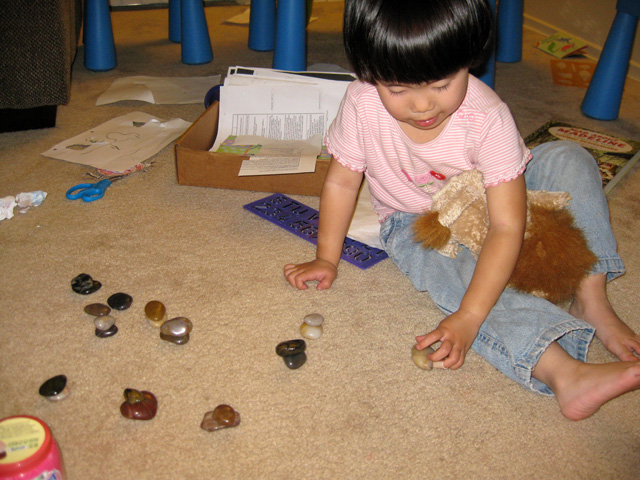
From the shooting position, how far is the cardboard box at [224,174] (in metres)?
1.09

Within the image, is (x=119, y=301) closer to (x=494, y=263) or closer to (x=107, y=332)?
(x=107, y=332)

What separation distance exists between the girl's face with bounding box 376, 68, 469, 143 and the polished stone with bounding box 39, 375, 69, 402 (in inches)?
20.7

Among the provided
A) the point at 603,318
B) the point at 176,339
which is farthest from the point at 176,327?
the point at 603,318

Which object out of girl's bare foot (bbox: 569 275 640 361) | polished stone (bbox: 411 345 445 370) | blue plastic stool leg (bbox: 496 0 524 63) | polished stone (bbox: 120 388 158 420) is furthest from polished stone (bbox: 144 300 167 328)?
blue plastic stool leg (bbox: 496 0 524 63)

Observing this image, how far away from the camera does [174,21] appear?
200 cm

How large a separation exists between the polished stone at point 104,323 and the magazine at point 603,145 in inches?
35.7

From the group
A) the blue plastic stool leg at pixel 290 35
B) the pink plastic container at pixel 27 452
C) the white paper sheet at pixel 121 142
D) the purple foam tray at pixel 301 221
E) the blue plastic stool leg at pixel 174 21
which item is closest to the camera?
the pink plastic container at pixel 27 452

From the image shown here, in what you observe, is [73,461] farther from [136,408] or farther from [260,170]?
[260,170]

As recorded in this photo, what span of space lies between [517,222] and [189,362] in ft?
1.53

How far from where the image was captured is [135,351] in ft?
2.44

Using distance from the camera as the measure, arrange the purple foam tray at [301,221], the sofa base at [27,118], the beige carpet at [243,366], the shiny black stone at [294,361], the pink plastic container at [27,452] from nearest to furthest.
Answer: the pink plastic container at [27,452] → the beige carpet at [243,366] → the shiny black stone at [294,361] → the purple foam tray at [301,221] → the sofa base at [27,118]

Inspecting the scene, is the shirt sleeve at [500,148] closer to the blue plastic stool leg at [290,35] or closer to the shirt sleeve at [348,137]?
the shirt sleeve at [348,137]

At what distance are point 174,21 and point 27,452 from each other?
179 centimetres

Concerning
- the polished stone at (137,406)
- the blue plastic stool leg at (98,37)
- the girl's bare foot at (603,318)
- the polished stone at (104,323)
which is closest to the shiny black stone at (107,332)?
the polished stone at (104,323)
